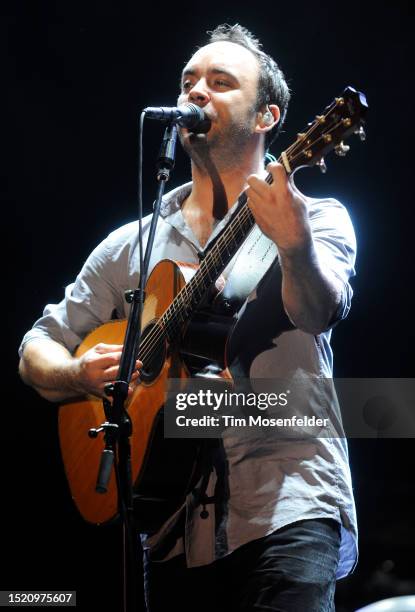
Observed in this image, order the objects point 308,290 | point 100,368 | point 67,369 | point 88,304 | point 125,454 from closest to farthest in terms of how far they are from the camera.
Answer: point 125,454 → point 308,290 → point 100,368 → point 67,369 → point 88,304

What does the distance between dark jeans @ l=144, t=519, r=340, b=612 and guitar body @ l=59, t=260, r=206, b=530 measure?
0.70 ft

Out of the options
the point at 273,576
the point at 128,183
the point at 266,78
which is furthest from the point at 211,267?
the point at 128,183

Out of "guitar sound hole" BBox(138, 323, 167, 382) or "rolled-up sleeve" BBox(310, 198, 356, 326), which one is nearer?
"rolled-up sleeve" BBox(310, 198, 356, 326)

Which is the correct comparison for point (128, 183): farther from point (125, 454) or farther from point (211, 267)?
point (125, 454)

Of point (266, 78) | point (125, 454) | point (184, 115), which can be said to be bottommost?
point (125, 454)

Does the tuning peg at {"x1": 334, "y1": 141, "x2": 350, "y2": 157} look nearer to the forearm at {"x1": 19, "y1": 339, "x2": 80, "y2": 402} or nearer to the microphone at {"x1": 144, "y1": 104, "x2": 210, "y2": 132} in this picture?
the microphone at {"x1": 144, "y1": 104, "x2": 210, "y2": 132}

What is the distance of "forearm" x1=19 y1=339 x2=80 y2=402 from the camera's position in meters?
2.55

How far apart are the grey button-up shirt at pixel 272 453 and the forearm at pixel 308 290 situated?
6cm

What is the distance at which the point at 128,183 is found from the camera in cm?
425

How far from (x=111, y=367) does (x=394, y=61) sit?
238cm

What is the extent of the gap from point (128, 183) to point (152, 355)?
213cm

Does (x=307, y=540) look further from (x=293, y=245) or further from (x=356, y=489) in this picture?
(x=356, y=489)

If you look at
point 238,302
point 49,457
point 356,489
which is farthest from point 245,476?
point 49,457

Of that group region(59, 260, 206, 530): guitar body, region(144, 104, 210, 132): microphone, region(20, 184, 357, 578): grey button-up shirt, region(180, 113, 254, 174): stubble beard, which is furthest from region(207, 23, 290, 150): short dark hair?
region(59, 260, 206, 530): guitar body
